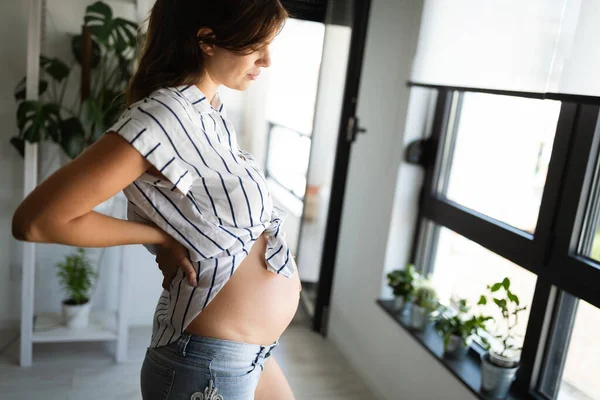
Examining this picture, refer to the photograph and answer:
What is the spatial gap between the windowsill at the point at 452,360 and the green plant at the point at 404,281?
4.0 inches

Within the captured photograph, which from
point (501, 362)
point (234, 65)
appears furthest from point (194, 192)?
point (501, 362)

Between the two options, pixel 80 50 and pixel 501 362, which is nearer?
pixel 501 362

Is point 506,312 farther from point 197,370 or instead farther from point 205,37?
point 205,37

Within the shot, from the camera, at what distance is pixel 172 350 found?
900mm

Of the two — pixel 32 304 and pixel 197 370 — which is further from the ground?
pixel 197 370

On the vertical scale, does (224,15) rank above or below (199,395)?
above

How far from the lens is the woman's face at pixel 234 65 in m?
0.88

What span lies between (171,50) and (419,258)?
161 centimetres

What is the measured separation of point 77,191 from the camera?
694 millimetres

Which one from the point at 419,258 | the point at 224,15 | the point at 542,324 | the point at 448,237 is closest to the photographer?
the point at 224,15

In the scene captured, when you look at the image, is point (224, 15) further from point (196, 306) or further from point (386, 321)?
point (386, 321)

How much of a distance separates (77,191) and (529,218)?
142 centimetres

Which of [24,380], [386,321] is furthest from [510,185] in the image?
[24,380]

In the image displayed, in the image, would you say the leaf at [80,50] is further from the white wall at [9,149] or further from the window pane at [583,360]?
A: the window pane at [583,360]
